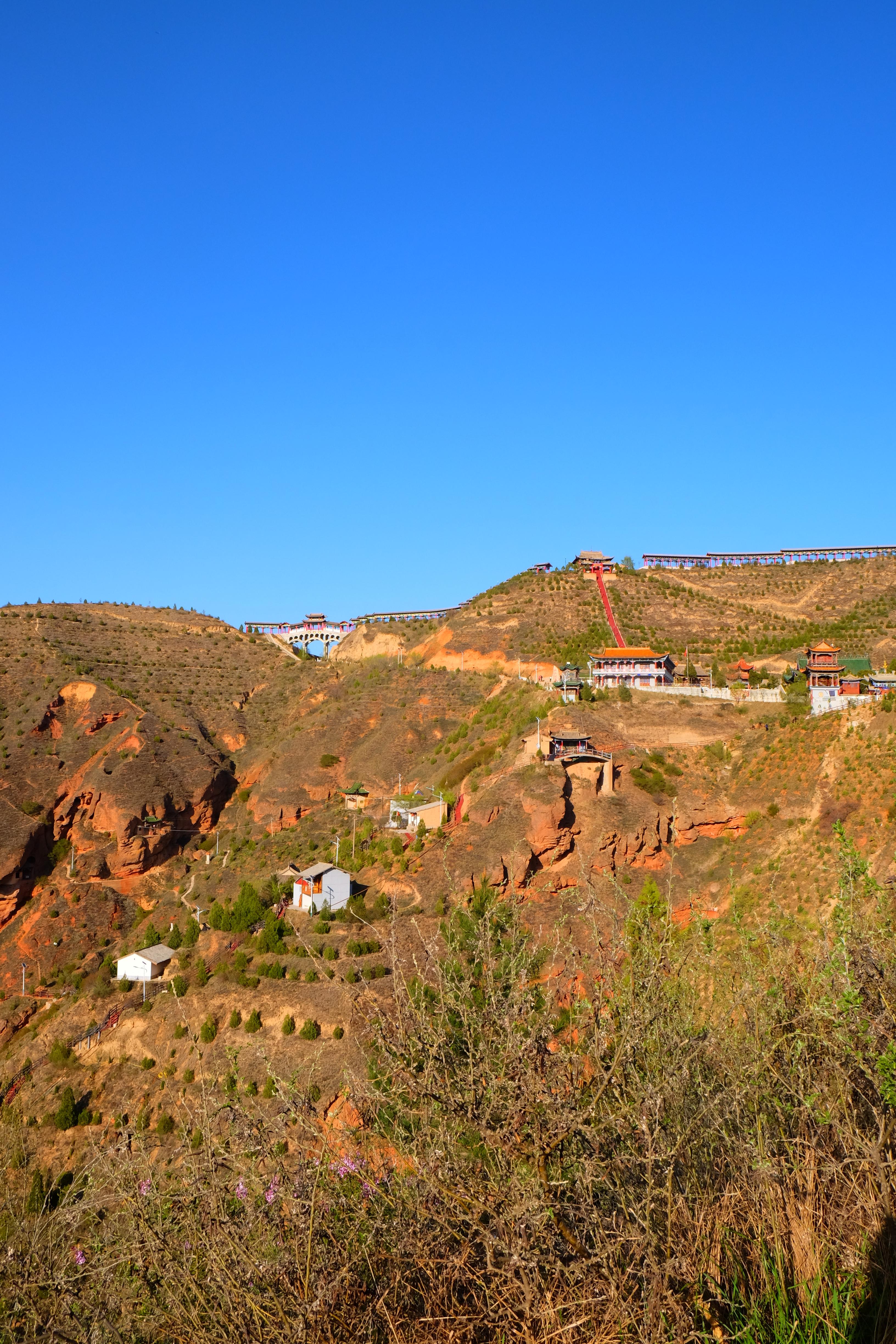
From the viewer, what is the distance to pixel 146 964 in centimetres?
3434

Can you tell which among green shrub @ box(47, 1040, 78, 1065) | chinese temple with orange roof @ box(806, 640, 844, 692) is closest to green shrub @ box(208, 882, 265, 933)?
green shrub @ box(47, 1040, 78, 1065)

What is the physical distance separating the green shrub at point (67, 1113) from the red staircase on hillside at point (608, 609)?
Result: 31.6 m

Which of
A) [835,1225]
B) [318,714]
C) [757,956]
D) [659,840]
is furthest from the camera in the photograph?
[318,714]

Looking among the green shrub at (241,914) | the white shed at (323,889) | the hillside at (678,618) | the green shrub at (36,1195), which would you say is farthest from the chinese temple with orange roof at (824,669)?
the green shrub at (36,1195)

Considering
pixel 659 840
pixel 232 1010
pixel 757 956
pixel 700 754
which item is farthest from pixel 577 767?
pixel 757 956

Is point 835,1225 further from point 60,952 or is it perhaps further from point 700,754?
point 60,952

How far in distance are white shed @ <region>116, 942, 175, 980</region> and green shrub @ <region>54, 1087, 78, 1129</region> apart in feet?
19.2

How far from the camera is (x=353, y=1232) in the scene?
232 inches

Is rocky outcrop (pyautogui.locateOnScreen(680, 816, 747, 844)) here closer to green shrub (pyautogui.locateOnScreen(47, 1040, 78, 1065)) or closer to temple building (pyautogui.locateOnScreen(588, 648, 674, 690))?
temple building (pyautogui.locateOnScreen(588, 648, 674, 690))

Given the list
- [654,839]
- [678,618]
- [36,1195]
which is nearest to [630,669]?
[654,839]

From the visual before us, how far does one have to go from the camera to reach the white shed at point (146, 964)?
1351 inches

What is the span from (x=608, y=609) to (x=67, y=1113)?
138ft

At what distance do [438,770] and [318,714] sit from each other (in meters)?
11.6

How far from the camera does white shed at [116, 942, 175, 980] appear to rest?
34.3 meters
